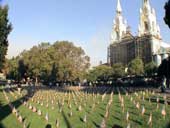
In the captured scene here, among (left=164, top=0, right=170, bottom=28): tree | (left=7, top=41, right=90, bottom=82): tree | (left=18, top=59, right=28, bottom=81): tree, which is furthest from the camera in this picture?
(left=18, top=59, right=28, bottom=81): tree

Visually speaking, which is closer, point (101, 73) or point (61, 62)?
point (61, 62)

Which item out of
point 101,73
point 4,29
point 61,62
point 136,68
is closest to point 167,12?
point 4,29

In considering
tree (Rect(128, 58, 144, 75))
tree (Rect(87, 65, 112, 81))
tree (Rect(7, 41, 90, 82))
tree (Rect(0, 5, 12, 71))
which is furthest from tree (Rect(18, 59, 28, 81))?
tree (Rect(0, 5, 12, 71))

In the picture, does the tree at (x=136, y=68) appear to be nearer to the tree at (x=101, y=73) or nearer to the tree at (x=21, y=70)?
the tree at (x=101, y=73)

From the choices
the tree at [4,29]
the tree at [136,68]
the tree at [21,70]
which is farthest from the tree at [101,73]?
the tree at [4,29]

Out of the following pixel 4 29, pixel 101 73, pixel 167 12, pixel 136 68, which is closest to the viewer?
pixel 167 12

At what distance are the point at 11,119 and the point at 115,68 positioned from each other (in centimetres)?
13992

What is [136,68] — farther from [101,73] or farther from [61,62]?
[61,62]

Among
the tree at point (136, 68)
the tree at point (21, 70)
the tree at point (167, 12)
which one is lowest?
the tree at point (167, 12)

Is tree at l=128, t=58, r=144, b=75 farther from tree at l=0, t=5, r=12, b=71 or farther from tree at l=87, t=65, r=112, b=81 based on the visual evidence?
tree at l=0, t=5, r=12, b=71

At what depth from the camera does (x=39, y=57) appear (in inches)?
3989

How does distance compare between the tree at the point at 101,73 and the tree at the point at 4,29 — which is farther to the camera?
the tree at the point at 101,73

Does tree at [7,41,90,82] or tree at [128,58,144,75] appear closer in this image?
tree at [7,41,90,82]

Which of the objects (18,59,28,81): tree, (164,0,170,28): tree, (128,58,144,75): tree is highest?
(128,58,144,75): tree
